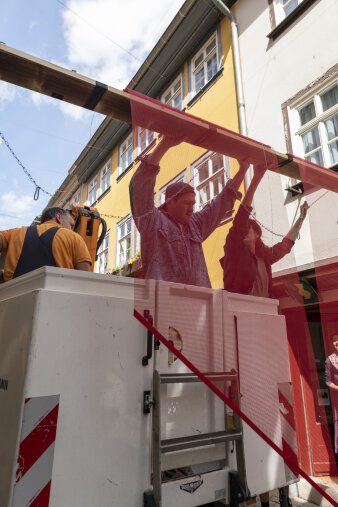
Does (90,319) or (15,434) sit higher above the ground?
(90,319)

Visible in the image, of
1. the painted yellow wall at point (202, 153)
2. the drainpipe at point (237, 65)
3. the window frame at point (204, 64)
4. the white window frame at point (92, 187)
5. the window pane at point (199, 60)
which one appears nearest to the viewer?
the painted yellow wall at point (202, 153)

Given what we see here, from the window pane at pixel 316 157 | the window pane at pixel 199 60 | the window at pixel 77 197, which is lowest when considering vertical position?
the window pane at pixel 316 157

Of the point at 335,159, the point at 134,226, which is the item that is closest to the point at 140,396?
the point at 134,226

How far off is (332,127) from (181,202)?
161 inches

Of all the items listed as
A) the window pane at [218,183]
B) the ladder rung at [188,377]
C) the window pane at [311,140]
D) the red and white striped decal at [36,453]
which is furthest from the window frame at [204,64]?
the red and white striped decal at [36,453]

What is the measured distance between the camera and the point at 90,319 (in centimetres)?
176

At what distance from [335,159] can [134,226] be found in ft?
11.9

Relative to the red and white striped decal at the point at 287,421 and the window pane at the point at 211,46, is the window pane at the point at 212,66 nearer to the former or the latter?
the window pane at the point at 211,46

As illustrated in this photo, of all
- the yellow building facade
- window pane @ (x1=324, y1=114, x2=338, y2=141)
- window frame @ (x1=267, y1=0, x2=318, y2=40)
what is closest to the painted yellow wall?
the yellow building facade

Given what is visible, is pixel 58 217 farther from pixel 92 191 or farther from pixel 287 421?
pixel 92 191

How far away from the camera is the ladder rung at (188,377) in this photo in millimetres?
1690

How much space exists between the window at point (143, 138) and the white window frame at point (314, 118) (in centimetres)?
345

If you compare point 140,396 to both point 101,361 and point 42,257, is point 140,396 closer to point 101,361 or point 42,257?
point 101,361

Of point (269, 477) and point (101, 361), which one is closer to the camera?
point (101, 361)
